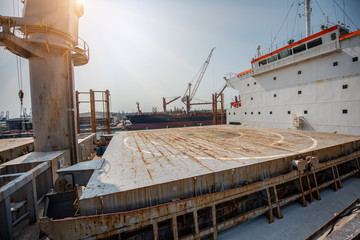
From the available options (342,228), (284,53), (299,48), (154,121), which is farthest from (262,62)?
(154,121)

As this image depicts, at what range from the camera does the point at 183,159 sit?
713cm

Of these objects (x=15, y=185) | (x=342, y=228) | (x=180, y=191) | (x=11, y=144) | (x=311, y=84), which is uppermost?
(x=311, y=84)

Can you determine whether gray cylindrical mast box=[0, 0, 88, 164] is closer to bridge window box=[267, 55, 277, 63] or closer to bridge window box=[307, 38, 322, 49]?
bridge window box=[267, 55, 277, 63]

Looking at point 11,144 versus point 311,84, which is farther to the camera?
point 311,84

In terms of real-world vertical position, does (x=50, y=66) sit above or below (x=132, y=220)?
above

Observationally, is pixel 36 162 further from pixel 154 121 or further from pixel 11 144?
pixel 154 121

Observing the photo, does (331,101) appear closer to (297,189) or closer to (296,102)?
(296,102)

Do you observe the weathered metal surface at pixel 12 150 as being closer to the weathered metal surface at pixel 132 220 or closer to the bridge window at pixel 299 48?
the weathered metal surface at pixel 132 220

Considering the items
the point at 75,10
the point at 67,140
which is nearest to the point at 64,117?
the point at 67,140

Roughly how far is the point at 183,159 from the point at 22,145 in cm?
1212

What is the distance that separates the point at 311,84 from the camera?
15.6 meters

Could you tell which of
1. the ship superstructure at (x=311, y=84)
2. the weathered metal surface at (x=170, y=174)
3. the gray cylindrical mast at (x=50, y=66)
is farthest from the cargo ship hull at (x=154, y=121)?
the weathered metal surface at (x=170, y=174)

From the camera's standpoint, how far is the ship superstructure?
42.8ft

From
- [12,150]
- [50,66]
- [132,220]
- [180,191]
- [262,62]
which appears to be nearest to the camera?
[132,220]
